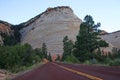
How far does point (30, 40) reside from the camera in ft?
334

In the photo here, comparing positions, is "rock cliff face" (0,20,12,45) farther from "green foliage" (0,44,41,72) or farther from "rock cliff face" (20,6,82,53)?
"green foliage" (0,44,41,72)

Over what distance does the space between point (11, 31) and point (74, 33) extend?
27.0 m

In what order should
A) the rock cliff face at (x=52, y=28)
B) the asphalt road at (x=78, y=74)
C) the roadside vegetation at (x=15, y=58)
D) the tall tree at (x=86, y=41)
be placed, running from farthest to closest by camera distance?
the rock cliff face at (x=52, y=28), the tall tree at (x=86, y=41), the roadside vegetation at (x=15, y=58), the asphalt road at (x=78, y=74)

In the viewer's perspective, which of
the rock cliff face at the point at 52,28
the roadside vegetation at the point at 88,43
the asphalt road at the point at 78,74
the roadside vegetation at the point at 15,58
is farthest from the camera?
the rock cliff face at the point at 52,28

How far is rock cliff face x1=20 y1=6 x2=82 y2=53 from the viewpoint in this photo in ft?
307

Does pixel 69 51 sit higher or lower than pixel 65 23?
lower

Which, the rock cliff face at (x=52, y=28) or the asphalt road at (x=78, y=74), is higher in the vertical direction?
the rock cliff face at (x=52, y=28)

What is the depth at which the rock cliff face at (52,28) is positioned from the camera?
3684 inches

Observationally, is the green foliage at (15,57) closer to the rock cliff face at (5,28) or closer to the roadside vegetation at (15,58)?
the roadside vegetation at (15,58)

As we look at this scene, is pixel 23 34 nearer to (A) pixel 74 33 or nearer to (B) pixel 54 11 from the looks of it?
(B) pixel 54 11

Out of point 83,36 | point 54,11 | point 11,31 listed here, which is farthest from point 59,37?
point 83,36

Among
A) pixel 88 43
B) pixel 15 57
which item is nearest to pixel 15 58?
pixel 15 57

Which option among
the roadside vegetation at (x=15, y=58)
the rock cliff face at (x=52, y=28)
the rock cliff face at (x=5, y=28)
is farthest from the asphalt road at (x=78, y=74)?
the rock cliff face at (x=5, y=28)

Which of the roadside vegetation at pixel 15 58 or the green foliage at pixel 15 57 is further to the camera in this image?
the green foliage at pixel 15 57
